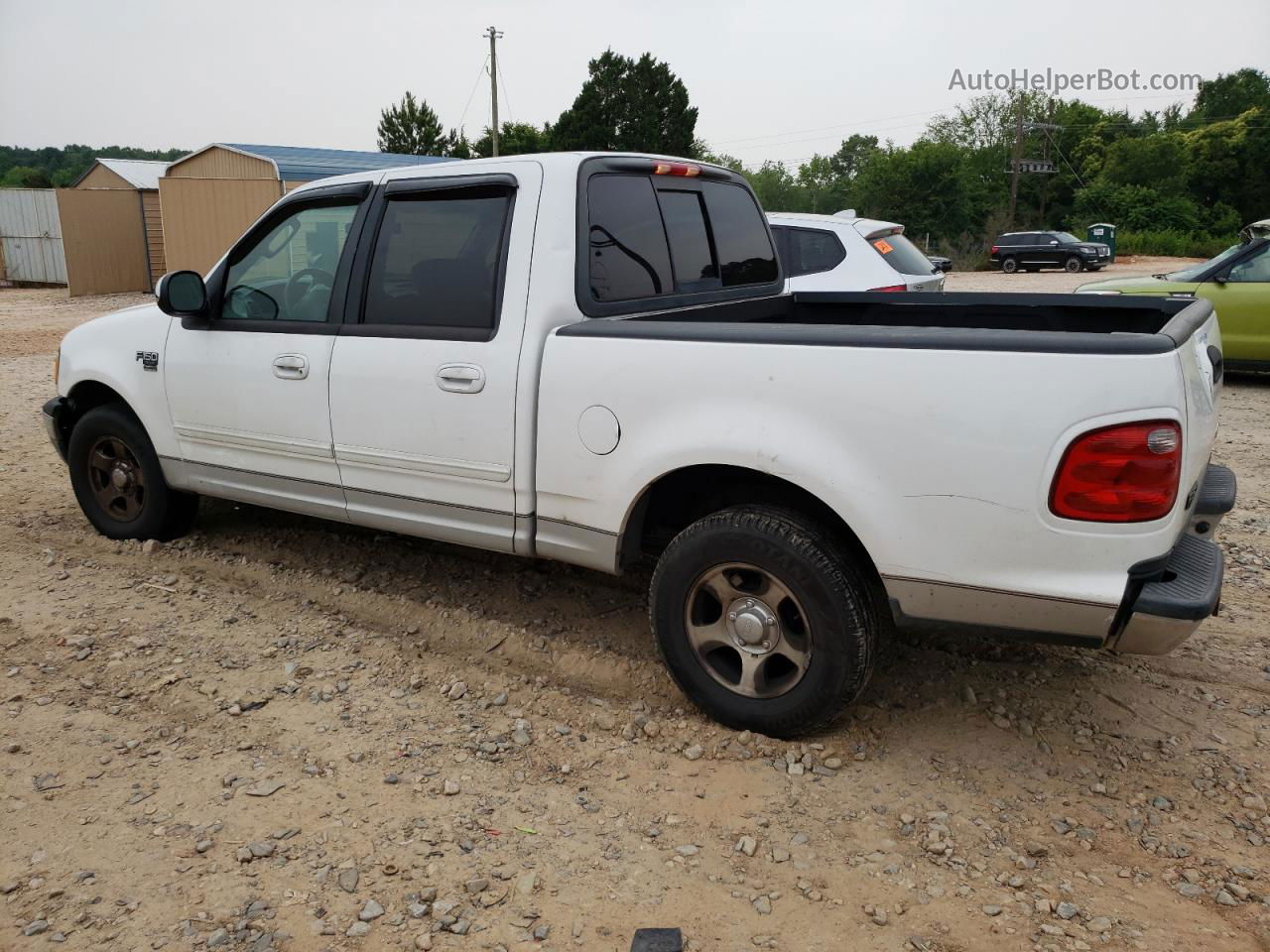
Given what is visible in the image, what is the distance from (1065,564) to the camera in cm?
283

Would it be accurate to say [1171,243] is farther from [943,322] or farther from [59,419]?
[59,419]

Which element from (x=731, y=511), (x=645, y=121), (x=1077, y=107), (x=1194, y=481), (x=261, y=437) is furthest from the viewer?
(x=1077, y=107)

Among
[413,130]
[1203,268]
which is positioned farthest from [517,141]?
[1203,268]

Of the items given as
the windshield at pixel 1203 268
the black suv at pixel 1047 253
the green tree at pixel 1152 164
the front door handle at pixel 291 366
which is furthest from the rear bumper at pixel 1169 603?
the green tree at pixel 1152 164

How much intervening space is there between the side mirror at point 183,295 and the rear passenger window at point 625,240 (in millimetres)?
1968

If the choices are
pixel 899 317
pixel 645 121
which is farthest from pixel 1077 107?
pixel 899 317

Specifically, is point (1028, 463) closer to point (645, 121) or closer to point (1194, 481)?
point (1194, 481)

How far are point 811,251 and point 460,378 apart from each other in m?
5.75

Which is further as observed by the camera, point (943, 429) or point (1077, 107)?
point (1077, 107)

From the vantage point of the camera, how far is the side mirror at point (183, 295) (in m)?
4.63

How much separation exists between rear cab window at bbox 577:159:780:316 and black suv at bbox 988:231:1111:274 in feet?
115

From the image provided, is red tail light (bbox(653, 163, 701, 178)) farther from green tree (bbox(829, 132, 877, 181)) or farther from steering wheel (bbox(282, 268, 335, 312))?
green tree (bbox(829, 132, 877, 181))

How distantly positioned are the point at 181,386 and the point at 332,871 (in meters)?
2.85

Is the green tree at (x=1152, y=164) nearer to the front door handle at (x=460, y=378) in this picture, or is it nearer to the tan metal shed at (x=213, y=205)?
the tan metal shed at (x=213, y=205)
